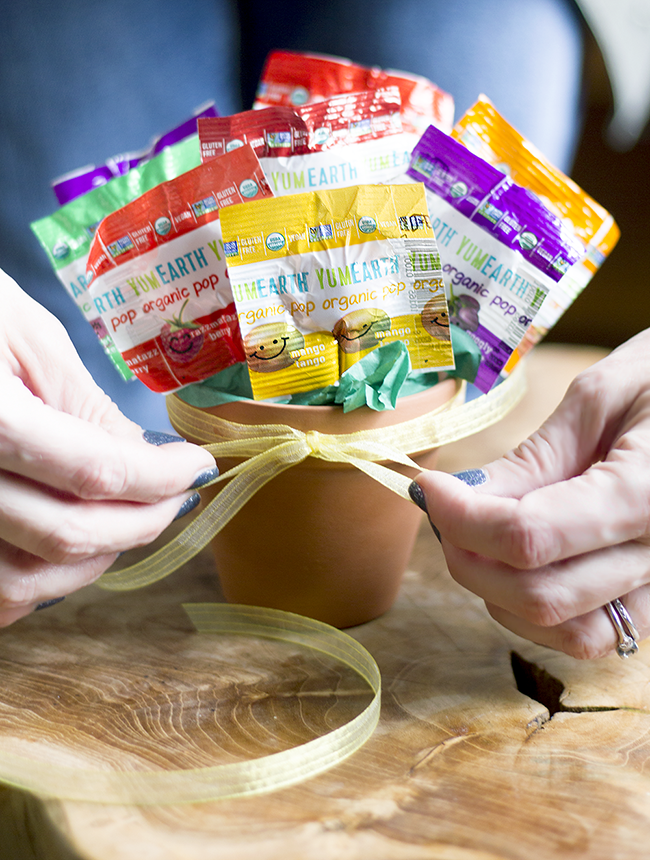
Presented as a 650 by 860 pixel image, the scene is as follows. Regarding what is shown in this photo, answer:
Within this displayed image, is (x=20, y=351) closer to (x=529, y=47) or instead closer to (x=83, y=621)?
(x=83, y=621)

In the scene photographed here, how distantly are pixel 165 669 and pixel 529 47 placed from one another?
760 mm

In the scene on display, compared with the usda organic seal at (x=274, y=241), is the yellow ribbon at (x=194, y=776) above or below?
below

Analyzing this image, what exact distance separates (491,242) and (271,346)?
0.51 feet

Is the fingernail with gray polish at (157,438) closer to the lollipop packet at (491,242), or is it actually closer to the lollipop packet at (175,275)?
the lollipop packet at (175,275)

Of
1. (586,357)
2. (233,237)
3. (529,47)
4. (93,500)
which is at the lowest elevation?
(586,357)

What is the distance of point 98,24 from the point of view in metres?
0.75

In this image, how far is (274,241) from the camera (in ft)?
1.38

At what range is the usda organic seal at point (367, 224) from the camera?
0.43 m

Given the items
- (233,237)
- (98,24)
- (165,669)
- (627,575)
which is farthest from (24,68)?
(627,575)

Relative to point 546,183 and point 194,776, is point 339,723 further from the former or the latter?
point 546,183

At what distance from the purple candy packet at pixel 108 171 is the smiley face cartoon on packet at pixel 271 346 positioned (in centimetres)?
20

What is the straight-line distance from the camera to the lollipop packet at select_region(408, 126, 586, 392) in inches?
17.7

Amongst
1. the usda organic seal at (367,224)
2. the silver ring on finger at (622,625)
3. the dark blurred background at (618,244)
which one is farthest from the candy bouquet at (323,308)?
the dark blurred background at (618,244)

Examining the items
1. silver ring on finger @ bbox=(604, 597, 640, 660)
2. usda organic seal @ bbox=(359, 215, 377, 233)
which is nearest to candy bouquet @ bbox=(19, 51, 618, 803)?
usda organic seal @ bbox=(359, 215, 377, 233)
